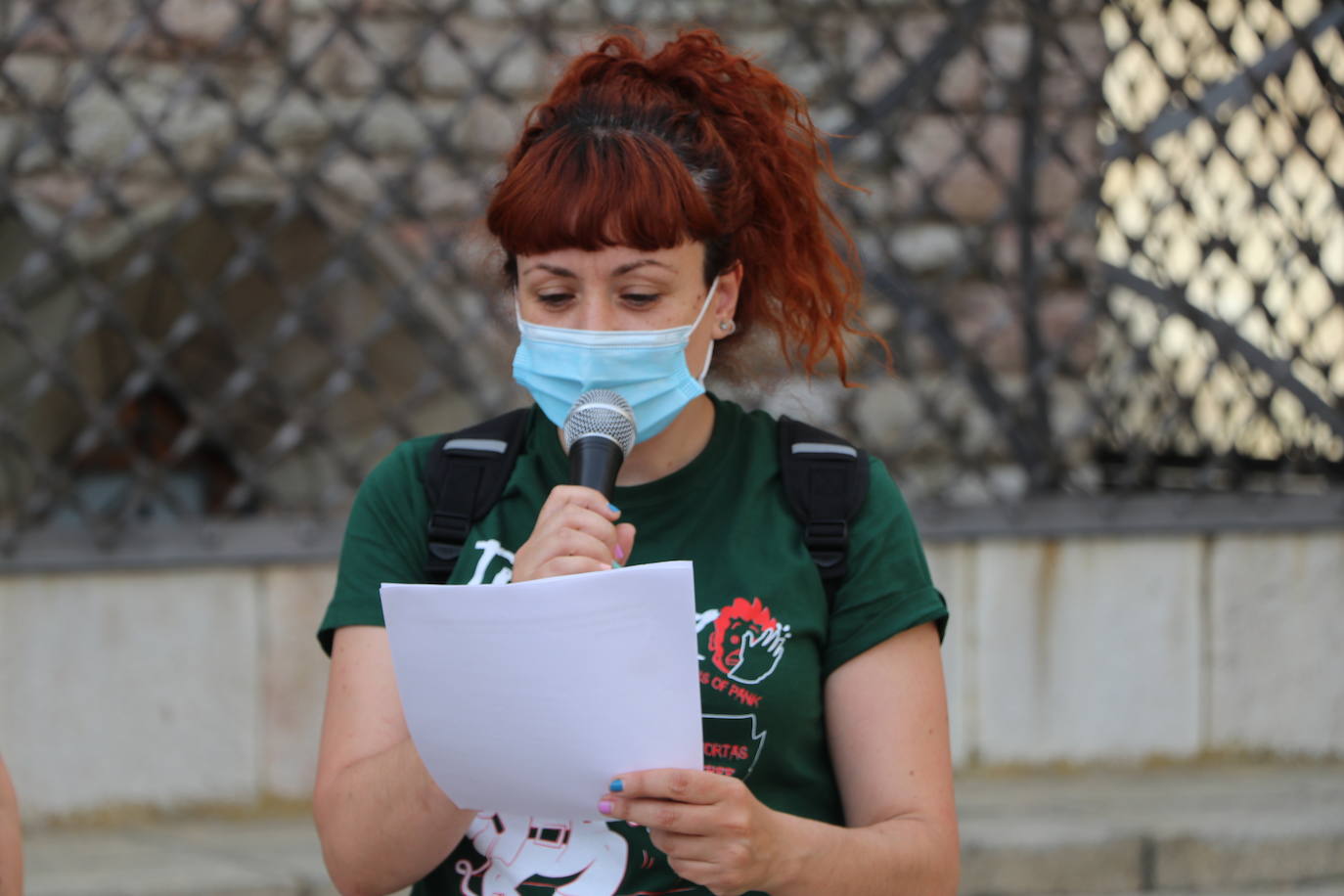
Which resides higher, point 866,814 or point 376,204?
point 376,204

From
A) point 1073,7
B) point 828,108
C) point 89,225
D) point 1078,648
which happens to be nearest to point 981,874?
point 1078,648

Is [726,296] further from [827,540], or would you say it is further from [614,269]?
[827,540]

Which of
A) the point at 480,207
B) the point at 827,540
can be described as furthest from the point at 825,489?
the point at 480,207

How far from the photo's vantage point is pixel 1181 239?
5.38 metres

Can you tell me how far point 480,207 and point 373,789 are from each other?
291 centimetres

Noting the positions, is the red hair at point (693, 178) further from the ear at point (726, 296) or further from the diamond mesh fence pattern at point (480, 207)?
the diamond mesh fence pattern at point (480, 207)

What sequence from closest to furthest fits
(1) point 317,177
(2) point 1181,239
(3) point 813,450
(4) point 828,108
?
(3) point 813,450 → (1) point 317,177 → (4) point 828,108 → (2) point 1181,239

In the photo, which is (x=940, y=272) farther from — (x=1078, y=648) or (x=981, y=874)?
(x=981, y=874)

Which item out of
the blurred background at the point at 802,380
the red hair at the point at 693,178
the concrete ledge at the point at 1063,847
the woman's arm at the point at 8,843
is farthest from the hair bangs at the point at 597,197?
the blurred background at the point at 802,380

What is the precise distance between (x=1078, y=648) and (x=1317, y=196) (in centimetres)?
180

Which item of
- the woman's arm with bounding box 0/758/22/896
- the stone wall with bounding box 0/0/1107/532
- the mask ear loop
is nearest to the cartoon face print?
the mask ear loop

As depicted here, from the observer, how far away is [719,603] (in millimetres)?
1754

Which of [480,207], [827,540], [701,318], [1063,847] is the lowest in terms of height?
[1063,847]

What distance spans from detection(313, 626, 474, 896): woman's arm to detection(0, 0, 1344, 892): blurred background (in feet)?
8.58
